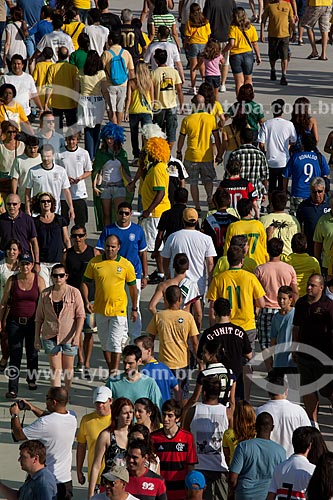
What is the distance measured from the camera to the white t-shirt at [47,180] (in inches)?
610

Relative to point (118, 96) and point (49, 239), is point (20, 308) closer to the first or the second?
point (49, 239)

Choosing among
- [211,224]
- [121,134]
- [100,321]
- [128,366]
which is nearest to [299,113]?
[121,134]

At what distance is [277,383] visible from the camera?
10883 mm

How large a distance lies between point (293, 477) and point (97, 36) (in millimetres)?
12761

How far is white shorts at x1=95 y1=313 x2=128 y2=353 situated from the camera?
43.4 feet

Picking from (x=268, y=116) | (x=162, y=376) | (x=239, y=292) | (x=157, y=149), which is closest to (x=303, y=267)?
(x=239, y=292)

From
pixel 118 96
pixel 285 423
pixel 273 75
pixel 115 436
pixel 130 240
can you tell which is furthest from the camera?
pixel 273 75

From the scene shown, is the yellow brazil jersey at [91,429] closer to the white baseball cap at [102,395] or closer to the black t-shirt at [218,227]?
the white baseball cap at [102,395]

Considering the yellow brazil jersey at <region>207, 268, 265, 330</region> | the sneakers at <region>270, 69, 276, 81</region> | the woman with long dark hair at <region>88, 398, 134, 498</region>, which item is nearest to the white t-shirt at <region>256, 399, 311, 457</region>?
the woman with long dark hair at <region>88, 398, 134, 498</region>

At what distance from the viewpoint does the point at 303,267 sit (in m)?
13.3

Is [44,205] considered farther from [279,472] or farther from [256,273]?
[279,472]

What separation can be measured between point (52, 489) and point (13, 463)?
7.74 feet

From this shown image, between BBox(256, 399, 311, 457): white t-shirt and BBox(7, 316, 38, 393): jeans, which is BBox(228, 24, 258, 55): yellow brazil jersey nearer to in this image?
BBox(7, 316, 38, 393): jeans

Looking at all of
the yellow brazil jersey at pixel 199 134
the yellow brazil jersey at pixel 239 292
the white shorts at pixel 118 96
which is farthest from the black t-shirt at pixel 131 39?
the yellow brazil jersey at pixel 239 292
